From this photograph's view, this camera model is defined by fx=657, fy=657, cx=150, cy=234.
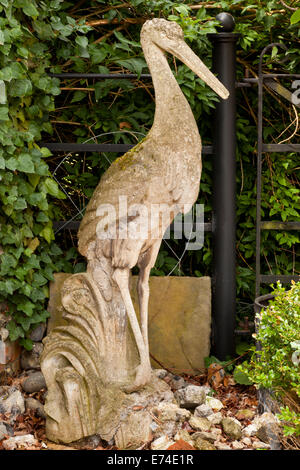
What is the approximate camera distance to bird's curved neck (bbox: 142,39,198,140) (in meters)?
2.99

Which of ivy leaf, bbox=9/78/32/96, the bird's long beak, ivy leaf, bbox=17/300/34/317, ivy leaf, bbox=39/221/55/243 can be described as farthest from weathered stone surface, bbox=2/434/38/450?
the bird's long beak

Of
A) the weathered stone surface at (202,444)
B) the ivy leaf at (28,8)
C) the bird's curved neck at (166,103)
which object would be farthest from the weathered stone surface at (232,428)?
the ivy leaf at (28,8)

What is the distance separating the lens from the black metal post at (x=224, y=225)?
385cm

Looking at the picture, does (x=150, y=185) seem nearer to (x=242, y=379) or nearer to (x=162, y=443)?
(x=162, y=443)

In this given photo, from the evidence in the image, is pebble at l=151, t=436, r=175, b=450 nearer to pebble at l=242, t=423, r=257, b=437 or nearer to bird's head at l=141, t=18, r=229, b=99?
pebble at l=242, t=423, r=257, b=437

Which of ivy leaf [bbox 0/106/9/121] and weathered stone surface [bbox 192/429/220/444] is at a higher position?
ivy leaf [bbox 0/106/9/121]

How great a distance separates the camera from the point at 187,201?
304 centimetres

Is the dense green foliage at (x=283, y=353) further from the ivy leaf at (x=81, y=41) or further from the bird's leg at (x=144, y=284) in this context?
the ivy leaf at (x=81, y=41)

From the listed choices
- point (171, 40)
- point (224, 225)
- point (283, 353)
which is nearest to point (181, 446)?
point (283, 353)

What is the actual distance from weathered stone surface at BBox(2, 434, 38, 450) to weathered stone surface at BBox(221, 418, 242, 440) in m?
0.88

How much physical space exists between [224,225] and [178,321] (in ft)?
2.07

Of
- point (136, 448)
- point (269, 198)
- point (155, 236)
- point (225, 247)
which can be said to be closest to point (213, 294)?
point (225, 247)

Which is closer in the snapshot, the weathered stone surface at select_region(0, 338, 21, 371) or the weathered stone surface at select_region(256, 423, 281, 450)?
the weathered stone surface at select_region(256, 423, 281, 450)

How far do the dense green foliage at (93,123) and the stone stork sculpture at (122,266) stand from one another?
0.49 metres
